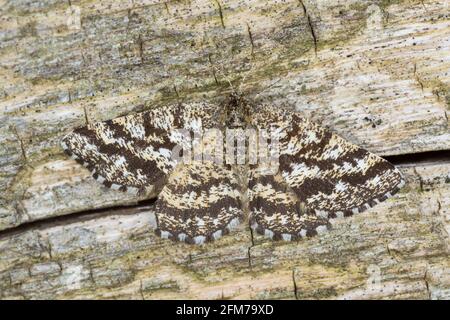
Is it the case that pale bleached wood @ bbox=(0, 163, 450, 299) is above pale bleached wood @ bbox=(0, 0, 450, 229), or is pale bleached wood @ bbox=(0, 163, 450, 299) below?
below

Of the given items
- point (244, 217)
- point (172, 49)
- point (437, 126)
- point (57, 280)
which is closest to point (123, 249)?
point (57, 280)

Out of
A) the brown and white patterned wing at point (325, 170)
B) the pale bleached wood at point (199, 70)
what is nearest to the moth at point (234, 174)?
the brown and white patterned wing at point (325, 170)

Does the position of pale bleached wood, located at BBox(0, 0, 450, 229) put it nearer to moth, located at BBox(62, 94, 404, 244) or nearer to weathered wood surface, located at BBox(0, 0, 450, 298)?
weathered wood surface, located at BBox(0, 0, 450, 298)

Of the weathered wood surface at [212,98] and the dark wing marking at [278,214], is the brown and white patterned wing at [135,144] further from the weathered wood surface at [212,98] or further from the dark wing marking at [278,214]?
the dark wing marking at [278,214]

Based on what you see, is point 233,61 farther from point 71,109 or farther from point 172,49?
point 71,109

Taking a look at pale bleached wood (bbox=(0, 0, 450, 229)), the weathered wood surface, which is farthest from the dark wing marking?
pale bleached wood (bbox=(0, 0, 450, 229))

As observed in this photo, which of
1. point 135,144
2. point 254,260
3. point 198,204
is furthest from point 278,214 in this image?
point 135,144
